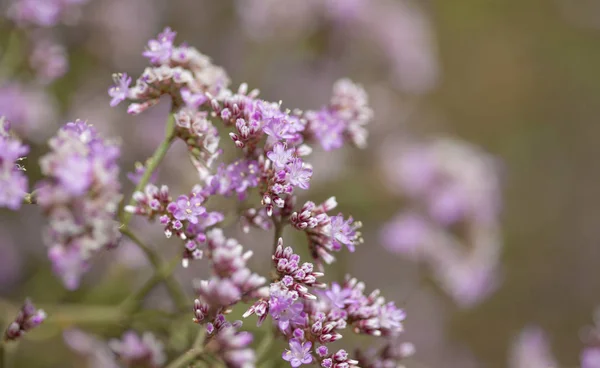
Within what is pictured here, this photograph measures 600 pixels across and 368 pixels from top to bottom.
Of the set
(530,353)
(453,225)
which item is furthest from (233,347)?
(453,225)

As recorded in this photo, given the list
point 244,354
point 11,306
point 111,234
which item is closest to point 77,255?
point 111,234

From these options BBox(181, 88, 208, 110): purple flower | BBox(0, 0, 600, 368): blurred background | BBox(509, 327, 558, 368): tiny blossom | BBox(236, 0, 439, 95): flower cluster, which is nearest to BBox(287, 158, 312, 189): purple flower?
BBox(181, 88, 208, 110): purple flower

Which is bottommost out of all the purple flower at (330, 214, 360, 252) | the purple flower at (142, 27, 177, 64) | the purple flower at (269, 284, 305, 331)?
the purple flower at (269, 284, 305, 331)

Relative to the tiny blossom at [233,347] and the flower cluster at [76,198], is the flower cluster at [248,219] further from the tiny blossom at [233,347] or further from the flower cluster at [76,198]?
the flower cluster at [76,198]

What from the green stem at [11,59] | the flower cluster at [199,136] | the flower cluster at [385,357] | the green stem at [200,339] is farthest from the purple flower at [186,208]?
the green stem at [11,59]

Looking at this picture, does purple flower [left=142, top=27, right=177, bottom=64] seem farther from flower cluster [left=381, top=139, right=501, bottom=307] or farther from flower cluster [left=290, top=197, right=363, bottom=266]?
flower cluster [left=381, top=139, right=501, bottom=307]

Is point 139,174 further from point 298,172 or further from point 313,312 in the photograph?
point 313,312
